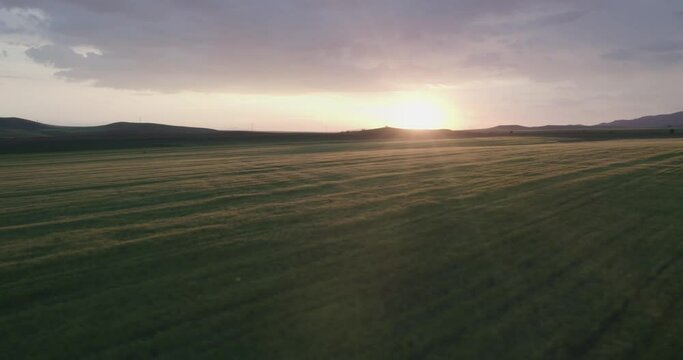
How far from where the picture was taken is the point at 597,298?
9781 millimetres

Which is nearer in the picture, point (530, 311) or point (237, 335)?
point (237, 335)

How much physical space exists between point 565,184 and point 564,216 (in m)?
8.76

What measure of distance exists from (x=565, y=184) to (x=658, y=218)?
27.1 feet

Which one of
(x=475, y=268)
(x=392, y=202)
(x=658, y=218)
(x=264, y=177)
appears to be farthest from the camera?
(x=264, y=177)

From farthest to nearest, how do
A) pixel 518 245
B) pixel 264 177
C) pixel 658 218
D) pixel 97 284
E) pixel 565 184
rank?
pixel 264 177
pixel 565 184
pixel 658 218
pixel 518 245
pixel 97 284

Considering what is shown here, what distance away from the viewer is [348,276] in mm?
11273

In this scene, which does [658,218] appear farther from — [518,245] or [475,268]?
[475,268]

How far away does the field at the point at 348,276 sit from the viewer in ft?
26.7

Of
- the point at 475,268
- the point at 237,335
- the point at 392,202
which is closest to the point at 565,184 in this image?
the point at 392,202

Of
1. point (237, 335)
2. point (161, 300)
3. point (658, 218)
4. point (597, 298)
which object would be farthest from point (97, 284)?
point (658, 218)

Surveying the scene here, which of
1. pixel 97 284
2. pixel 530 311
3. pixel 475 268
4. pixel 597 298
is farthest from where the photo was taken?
pixel 475 268

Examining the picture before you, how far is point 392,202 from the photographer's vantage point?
2061 cm

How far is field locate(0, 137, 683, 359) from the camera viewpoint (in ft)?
26.7

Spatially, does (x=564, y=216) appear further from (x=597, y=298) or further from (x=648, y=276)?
(x=597, y=298)
